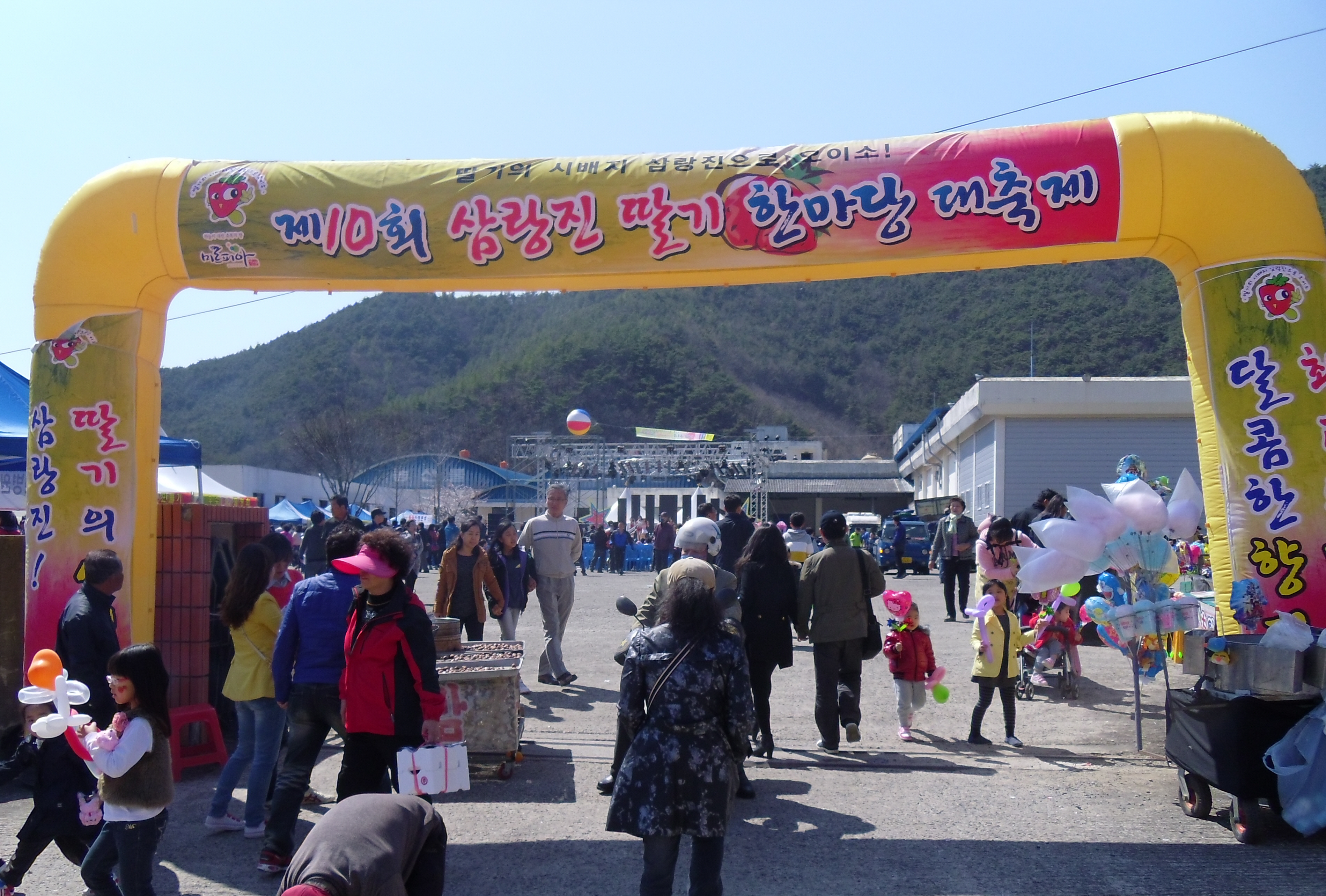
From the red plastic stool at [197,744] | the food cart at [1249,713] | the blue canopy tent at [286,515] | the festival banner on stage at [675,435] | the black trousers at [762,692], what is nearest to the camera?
the food cart at [1249,713]

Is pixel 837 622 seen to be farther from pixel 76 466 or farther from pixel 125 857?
pixel 76 466

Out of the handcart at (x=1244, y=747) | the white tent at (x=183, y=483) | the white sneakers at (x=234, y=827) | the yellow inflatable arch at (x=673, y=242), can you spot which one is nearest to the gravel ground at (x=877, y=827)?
the white sneakers at (x=234, y=827)

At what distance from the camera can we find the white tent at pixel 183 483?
11977 mm

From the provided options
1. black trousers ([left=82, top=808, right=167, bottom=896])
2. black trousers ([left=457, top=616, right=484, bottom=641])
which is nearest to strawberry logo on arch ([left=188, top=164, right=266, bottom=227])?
black trousers ([left=82, top=808, right=167, bottom=896])

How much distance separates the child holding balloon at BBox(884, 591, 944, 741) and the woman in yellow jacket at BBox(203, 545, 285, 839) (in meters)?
4.35

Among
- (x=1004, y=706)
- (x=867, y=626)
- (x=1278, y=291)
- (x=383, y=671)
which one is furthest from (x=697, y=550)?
(x=1278, y=291)

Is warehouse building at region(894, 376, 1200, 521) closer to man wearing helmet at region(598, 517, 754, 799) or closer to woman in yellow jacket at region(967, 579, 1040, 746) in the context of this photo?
woman in yellow jacket at region(967, 579, 1040, 746)

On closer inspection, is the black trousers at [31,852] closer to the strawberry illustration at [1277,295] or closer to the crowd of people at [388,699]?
the crowd of people at [388,699]

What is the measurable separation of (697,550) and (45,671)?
3.53 meters

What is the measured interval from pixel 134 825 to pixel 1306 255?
21.6 feet

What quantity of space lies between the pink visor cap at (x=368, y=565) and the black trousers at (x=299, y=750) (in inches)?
28.1

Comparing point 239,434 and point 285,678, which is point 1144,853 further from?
point 239,434

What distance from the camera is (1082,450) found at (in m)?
26.6

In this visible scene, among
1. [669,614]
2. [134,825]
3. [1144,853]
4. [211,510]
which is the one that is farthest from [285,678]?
[1144,853]
